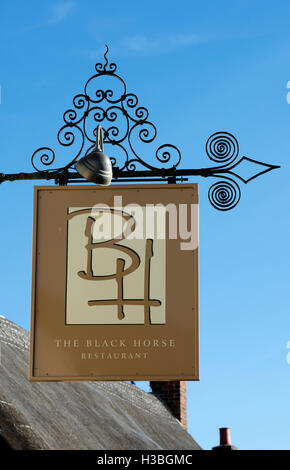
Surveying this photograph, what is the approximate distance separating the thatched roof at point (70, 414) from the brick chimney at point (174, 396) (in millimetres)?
1248

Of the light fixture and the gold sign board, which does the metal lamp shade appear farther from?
the gold sign board

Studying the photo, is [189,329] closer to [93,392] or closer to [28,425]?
[28,425]

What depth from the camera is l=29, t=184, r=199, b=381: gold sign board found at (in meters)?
6.94

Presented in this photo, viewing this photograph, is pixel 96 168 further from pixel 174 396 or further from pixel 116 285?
pixel 174 396

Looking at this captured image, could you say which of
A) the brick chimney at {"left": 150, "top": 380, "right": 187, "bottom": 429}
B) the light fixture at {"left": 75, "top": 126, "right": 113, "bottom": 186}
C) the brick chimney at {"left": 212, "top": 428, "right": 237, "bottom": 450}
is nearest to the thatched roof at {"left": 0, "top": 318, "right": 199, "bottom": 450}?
the brick chimney at {"left": 212, "top": 428, "right": 237, "bottom": 450}

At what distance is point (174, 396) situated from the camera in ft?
61.4

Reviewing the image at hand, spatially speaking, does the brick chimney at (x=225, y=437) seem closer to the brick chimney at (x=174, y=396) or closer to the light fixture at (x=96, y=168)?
the brick chimney at (x=174, y=396)

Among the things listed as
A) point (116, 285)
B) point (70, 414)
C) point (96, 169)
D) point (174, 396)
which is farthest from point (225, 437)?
point (96, 169)

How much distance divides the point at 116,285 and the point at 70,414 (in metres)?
5.25

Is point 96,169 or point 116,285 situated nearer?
point 116,285

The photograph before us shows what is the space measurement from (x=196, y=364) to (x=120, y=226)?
46.8 inches

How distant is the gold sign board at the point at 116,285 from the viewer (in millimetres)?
6938

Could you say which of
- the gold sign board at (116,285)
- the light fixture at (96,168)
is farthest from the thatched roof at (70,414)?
the light fixture at (96,168)
